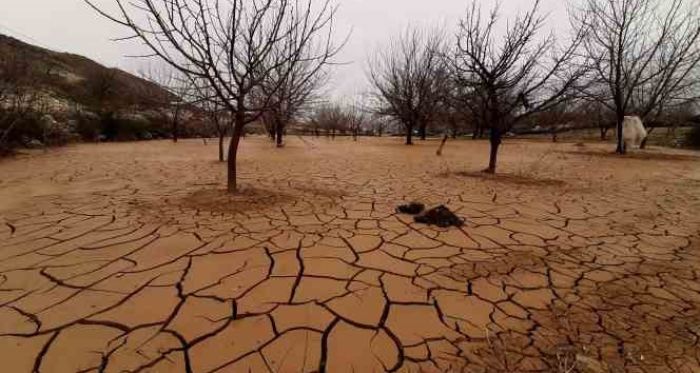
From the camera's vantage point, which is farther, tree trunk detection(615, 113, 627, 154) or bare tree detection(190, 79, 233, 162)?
tree trunk detection(615, 113, 627, 154)

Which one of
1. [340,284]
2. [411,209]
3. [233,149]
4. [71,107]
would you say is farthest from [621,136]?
[71,107]

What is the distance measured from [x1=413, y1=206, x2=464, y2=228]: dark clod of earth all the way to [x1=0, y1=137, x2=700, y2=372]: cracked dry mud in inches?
5.1

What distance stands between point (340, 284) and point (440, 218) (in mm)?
1741

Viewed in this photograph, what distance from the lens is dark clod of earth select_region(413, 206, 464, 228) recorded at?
11.7 feet

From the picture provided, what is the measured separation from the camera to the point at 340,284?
2301mm

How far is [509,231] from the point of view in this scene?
3436 millimetres

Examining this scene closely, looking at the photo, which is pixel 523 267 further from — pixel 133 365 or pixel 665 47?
pixel 665 47

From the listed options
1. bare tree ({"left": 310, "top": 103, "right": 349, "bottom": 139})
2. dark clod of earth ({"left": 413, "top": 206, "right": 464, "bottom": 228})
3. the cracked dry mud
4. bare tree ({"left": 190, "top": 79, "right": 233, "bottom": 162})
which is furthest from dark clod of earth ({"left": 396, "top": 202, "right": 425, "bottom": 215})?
bare tree ({"left": 310, "top": 103, "right": 349, "bottom": 139})

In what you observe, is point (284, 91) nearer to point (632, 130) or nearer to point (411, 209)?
point (411, 209)

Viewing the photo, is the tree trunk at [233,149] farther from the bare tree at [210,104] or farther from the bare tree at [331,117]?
the bare tree at [331,117]

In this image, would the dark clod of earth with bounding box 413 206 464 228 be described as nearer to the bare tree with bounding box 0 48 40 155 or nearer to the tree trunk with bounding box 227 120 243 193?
the tree trunk with bounding box 227 120 243 193

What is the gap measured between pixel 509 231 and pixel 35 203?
6079mm

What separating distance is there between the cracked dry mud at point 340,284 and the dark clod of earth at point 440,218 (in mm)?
129

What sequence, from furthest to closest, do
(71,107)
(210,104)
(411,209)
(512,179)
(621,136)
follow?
(71,107), (621,136), (210,104), (512,179), (411,209)
